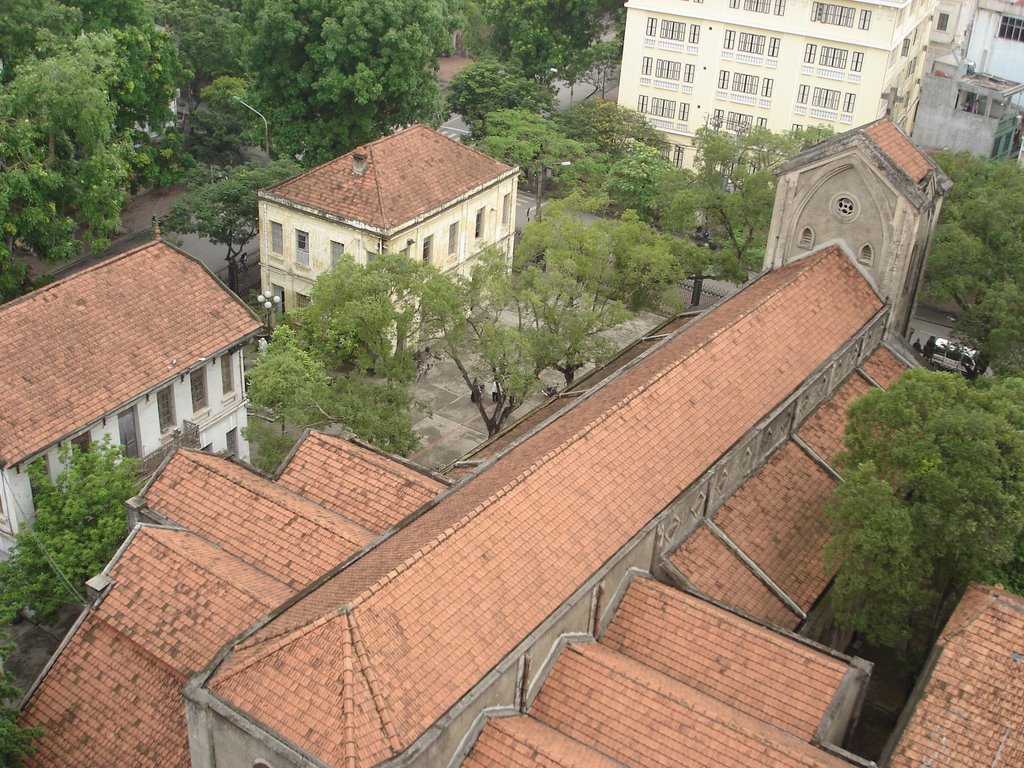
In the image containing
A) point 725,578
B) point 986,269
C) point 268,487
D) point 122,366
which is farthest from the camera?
point 986,269

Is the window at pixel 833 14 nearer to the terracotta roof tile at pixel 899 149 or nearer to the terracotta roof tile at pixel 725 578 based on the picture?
the terracotta roof tile at pixel 899 149

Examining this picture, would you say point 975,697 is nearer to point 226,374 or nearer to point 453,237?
point 226,374

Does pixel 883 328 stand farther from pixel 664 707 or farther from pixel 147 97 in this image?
pixel 147 97

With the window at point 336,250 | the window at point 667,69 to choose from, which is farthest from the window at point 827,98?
the window at point 336,250

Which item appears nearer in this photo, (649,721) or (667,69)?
(649,721)

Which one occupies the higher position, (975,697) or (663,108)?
(975,697)

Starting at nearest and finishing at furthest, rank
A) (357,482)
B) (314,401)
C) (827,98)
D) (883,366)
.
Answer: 1. (357,482)
2. (314,401)
3. (883,366)
4. (827,98)

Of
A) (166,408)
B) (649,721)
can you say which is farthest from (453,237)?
(649,721)
